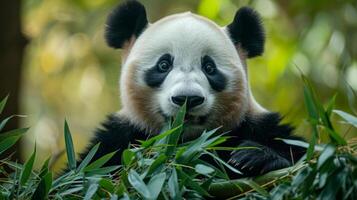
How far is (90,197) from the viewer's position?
2729 mm

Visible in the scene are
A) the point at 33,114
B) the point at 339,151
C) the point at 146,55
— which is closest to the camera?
the point at 339,151

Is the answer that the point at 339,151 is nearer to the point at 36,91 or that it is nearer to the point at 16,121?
the point at 16,121

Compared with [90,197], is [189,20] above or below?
above

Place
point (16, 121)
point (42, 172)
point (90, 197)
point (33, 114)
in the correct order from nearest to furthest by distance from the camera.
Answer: point (90, 197) → point (42, 172) → point (16, 121) → point (33, 114)

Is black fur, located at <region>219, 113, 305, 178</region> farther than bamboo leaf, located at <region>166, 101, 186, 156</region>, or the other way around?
black fur, located at <region>219, 113, 305, 178</region>

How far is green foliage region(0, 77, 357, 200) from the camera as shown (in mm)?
2516

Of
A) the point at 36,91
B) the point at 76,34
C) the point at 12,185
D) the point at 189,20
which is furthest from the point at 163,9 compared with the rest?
the point at 12,185

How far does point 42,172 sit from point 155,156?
0.43 metres

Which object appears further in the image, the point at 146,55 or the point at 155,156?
the point at 146,55

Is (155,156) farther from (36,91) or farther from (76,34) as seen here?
(36,91)

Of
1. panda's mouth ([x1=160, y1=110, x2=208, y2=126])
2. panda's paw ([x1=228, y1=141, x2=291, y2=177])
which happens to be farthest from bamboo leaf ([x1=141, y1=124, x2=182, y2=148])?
panda's mouth ([x1=160, y1=110, x2=208, y2=126])

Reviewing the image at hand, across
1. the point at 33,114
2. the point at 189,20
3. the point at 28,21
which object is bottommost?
the point at 33,114

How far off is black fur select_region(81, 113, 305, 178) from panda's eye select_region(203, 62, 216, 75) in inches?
11.7

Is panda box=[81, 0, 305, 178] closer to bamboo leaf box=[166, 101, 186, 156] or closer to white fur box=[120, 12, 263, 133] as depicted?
white fur box=[120, 12, 263, 133]
